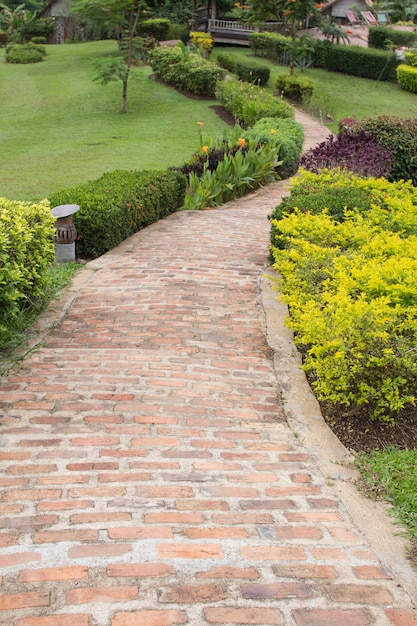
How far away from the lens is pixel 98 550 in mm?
2766

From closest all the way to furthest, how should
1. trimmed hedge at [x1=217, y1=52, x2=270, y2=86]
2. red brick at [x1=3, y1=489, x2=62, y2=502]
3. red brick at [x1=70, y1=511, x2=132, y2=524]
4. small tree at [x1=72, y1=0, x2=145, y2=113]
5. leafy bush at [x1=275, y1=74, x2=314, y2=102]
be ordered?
red brick at [x1=70, y1=511, x2=132, y2=524] → red brick at [x1=3, y1=489, x2=62, y2=502] → small tree at [x1=72, y1=0, x2=145, y2=113] → leafy bush at [x1=275, y1=74, x2=314, y2=102] → trimmed hedge at [x1=217, y1=52, x2=270, y2=86]

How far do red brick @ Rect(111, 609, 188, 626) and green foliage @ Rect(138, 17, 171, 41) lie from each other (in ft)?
98.9

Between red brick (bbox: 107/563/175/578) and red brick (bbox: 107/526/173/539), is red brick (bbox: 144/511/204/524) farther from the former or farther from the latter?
red brick (bbox: 107/563/175/578)

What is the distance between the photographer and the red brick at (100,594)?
248 cm

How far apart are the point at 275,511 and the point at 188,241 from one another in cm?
522

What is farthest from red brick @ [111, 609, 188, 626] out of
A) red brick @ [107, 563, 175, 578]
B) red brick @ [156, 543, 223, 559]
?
red brick @ [156, 543, 223, 559]

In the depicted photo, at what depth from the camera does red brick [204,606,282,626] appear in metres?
2.43

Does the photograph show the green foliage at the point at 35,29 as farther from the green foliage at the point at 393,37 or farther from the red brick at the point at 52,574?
the red brick at the point at 52,574

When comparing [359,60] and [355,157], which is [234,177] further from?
[359,60]

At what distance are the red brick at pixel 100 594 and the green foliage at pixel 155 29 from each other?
30.0 metres

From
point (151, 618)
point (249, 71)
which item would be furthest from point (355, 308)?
point (249, 71)

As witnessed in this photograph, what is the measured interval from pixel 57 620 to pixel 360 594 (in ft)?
3.90

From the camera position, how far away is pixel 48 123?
18.7 m

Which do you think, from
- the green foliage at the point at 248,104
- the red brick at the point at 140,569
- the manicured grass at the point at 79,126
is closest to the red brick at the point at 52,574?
the red brick at the point at 140,569
